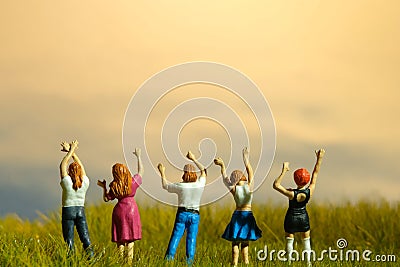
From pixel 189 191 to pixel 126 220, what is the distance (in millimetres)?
719

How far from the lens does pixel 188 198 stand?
743 cm

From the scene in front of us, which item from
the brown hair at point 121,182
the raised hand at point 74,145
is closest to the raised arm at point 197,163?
the brown hair at point 121,182

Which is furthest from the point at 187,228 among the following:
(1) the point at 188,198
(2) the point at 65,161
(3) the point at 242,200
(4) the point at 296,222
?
(2) the point at 65,161

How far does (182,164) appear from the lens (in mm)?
7469

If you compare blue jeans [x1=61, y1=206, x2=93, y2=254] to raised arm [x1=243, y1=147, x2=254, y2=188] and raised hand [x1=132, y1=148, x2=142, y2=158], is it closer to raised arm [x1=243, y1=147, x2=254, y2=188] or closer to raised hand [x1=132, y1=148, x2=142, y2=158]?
raised hand [x1=132, y1=148, x2=142, y2=158]

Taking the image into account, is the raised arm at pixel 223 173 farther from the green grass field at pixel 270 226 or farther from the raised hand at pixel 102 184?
the green grass field at pixel 270 226

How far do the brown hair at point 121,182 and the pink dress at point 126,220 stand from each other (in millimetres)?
78

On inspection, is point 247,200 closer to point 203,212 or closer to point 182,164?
point 182,164

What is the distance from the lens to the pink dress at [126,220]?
283 inches

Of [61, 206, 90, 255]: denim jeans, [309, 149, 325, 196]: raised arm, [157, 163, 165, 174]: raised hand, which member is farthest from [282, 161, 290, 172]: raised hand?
[61, 206, 90, 255]: denim jeans

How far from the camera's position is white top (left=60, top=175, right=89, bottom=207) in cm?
705

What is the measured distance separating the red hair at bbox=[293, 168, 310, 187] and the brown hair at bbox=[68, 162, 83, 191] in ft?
7.28

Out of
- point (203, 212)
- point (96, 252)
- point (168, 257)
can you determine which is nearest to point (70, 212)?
point (96, 252)

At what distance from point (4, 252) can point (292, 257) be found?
3088mm
